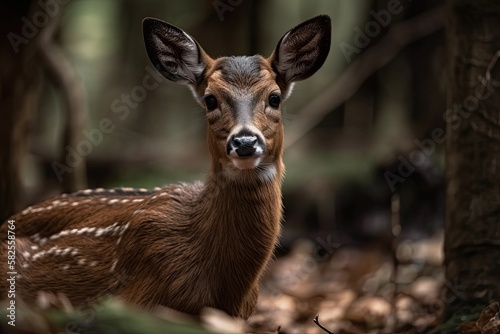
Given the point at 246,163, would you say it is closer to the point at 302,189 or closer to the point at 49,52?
the point at 49,52

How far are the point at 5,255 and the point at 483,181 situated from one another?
132 inches

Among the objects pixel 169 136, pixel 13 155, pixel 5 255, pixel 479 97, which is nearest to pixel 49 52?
pixel 13 155

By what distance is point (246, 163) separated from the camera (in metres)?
5.54

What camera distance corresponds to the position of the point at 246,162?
5.53m

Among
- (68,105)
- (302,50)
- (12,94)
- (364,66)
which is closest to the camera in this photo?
(302,50)

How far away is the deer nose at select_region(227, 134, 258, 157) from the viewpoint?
5434 millimetres

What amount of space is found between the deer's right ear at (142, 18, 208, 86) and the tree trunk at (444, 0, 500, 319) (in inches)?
68.5

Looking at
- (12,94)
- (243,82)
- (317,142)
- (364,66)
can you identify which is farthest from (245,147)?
(317,142)

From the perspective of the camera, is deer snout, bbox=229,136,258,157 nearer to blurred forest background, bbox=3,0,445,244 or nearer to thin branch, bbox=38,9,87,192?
blurred forest background, bbox=3,0,445,244

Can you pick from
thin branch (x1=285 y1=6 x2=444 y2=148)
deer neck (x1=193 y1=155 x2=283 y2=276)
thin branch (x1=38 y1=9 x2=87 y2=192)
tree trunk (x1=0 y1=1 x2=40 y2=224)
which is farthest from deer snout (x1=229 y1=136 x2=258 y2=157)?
thin branch (x1=285 y1=6 x2=444 y2=148)

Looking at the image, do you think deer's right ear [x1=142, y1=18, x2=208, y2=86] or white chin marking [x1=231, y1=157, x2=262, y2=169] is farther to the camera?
deer's right ear [x1=142, y1=18, x2=208, y2=86]

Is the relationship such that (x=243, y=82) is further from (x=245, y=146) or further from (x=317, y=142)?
(x=317, y=142)

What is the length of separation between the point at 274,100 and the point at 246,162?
1.97 ft

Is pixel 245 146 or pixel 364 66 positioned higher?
pixel 245 146
